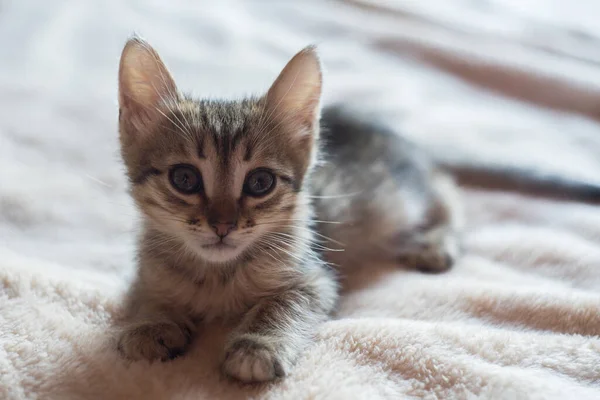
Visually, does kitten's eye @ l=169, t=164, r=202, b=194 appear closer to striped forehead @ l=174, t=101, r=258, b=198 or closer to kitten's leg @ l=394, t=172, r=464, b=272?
striped forehead @ l=174, t=101, r=258, b=198

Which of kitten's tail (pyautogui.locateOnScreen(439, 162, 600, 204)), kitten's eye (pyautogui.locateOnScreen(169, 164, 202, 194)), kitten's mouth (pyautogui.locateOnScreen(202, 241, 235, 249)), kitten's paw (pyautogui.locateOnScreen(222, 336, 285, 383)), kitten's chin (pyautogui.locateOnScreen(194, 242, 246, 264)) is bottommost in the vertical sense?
kitten's paw (pyautogui.locateOnScreen(222, 336, 285, 383))

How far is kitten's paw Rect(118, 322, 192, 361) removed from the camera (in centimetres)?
99

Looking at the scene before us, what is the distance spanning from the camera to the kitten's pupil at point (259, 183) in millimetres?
1068


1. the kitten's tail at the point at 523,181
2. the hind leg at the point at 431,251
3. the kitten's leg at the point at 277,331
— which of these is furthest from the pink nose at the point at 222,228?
the kitten's tail at the point at 523,181

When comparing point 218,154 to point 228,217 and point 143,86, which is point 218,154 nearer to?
point 228,217

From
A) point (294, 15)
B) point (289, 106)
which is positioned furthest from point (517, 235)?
point (294, 15)

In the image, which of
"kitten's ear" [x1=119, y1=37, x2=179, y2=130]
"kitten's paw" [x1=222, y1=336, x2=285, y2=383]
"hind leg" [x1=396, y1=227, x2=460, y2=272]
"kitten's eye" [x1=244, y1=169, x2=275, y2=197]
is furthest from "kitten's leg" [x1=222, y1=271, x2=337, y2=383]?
"kitten's ear" [x1=119, y1=37, x2=179, y2=130]

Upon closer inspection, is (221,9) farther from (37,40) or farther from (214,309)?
(214,309)

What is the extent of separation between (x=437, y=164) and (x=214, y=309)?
3.34 ft

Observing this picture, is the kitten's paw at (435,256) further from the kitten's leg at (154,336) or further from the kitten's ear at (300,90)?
the kitten's leg at (154,336)

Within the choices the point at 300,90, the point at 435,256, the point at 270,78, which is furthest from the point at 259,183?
the point at 270,78

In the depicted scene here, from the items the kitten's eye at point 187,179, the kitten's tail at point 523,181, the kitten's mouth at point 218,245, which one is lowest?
the kitten's mouth at point 218,245

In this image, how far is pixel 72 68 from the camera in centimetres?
213

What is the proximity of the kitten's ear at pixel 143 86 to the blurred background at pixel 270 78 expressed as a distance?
0.43 meters
